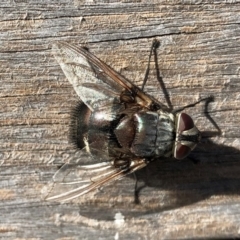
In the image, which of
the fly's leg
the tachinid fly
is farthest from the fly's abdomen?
the fly's leg

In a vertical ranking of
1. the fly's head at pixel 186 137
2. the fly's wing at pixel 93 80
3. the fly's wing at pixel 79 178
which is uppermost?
the fly's wing at pixel 93 80

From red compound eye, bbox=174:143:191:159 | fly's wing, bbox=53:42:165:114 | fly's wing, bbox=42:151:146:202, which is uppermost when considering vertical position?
fly's wing, bbox=53:42:165:114

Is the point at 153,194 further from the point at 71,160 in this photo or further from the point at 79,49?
the point at 79,49

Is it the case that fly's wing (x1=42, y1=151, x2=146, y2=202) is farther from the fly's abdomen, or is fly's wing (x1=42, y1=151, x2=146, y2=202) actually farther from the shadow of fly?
the fly's abdomen

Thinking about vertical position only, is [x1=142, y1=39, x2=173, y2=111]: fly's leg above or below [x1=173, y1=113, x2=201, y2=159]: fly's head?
above

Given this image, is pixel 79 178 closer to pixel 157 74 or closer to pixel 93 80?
pixel 93 80

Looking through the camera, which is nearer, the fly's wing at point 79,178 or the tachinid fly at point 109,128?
the tachinid fly at point 109,128

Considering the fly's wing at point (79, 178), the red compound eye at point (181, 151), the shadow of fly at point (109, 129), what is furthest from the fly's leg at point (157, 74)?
the fly's wing at point (79, 178)

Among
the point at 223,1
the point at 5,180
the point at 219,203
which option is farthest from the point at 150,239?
the point at 223,1

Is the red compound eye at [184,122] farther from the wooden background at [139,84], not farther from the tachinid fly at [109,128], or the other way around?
the wooden background at [139,84]
